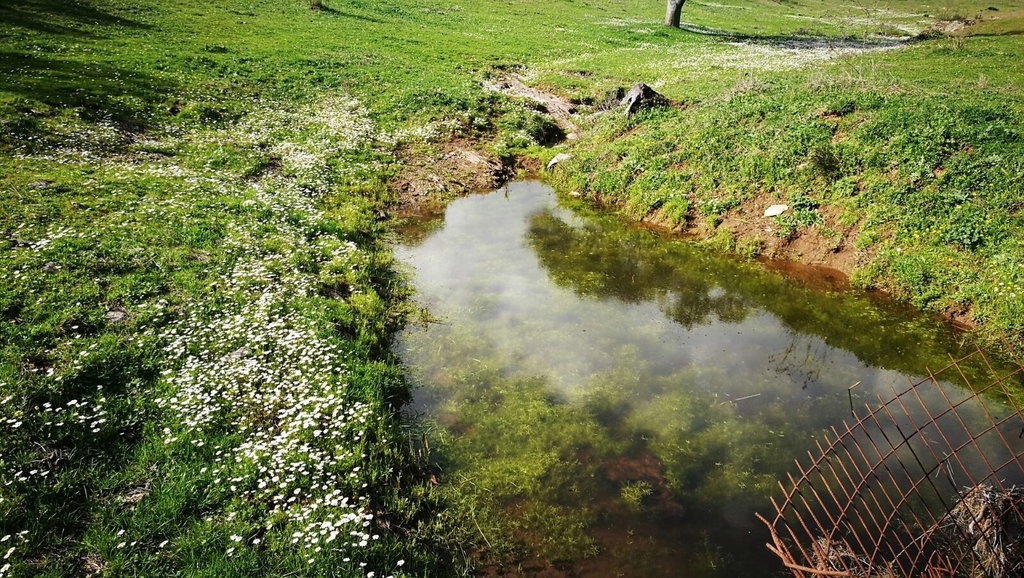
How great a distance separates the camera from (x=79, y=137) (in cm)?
1769

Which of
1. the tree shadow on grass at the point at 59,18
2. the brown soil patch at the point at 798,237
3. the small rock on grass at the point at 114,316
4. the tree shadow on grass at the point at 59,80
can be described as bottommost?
the small rock on grass at the point at 114,316

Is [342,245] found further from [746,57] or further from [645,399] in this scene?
[746,57]

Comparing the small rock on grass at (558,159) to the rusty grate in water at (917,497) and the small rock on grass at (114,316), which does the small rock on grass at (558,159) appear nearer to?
the rusty grate in water at (917,497)

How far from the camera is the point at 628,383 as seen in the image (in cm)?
1057

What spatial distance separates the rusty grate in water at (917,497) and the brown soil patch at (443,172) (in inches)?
594

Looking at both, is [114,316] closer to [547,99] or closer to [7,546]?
[7,546]

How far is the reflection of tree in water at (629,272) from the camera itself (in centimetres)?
1360

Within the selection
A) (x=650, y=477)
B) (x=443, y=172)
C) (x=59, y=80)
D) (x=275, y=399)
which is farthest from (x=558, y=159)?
(x=59, y=80)

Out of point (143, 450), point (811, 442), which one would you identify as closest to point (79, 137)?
point (143, 450)

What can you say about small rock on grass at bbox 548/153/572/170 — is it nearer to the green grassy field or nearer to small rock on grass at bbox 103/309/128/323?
the green grassy field

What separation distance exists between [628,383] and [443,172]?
1353cm

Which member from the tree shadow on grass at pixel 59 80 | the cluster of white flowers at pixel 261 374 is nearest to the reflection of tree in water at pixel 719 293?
the cluster of white flowers at pixel 261 374

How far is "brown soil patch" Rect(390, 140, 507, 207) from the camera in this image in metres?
19.8

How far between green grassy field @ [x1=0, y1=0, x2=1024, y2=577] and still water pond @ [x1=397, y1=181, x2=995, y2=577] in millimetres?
1007
